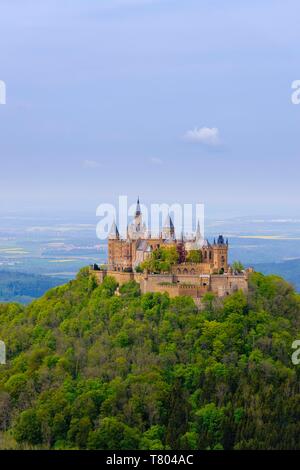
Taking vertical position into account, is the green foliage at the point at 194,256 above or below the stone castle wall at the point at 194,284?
above

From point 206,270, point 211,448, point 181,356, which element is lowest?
point 211,448

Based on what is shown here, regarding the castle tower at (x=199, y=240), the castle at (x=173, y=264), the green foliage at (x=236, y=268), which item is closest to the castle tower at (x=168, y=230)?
the castle at (x=173, y=264)

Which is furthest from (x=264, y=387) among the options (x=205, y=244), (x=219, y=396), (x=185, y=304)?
(x=205, y=244)

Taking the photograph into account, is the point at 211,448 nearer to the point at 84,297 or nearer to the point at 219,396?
the point at 219,396

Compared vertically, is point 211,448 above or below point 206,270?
below

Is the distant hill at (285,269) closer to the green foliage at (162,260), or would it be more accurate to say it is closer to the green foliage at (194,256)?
the green foliage at (194,256)

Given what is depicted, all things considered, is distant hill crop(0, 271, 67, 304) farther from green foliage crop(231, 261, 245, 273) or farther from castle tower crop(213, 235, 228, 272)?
castle tower crop(213, 235, 228, 272)

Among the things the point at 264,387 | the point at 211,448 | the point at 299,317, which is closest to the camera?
the point at 211,448
